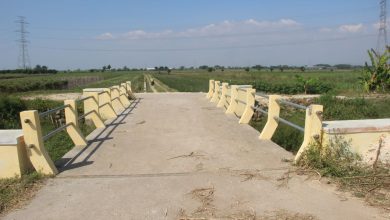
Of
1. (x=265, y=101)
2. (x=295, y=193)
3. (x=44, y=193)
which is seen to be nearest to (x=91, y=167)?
(x=44, y=193)

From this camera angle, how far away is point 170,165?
583 centimetres

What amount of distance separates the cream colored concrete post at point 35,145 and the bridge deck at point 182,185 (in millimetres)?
257

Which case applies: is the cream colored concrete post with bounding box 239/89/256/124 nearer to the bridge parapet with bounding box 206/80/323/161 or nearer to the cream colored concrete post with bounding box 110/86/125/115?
the bridge parapet with bounding box 206/80/323/161

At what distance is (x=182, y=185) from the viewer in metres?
4.86

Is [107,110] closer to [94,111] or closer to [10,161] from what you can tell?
[94,111]

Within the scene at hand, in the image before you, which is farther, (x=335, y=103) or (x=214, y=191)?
(x=335, y=103)

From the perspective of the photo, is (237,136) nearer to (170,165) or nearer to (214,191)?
(170,165)

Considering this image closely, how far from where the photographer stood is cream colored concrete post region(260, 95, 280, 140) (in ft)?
24.6

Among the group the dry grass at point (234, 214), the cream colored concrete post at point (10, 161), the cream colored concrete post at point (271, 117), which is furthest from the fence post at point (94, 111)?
the dry grass at point (234, 214)

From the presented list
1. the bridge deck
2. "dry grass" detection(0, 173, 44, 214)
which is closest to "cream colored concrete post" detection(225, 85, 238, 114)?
the bridge deck

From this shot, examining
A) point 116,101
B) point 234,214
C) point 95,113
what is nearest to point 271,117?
point 234,214

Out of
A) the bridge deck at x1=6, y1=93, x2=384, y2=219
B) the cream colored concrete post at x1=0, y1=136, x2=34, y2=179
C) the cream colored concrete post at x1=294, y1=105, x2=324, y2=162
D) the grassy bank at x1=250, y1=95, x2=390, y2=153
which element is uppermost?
the cream colored concrete post at x1=294, y1=105, x2=324, y2=162

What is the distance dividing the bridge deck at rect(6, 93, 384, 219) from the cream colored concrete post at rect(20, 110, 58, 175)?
0.84 feet

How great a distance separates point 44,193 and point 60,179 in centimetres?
54
